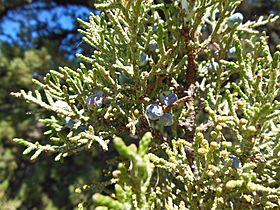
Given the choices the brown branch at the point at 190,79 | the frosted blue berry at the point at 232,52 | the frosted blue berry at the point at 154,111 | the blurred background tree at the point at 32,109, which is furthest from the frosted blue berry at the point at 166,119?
the blurred background tree at the point at 32,109

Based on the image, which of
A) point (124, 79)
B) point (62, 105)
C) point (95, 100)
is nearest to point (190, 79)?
point (124, 79)

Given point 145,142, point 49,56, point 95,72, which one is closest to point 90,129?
point 95,72

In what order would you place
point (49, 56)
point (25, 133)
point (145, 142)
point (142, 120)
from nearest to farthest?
point (145, 142) < point (142, 120) < point (49, 56) < point (25, 133)

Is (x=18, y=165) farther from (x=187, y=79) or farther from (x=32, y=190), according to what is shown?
(x=187, y=79)

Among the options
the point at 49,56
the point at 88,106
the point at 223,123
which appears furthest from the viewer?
the point at 49,56

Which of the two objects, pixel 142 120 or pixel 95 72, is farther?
pixel 142 120

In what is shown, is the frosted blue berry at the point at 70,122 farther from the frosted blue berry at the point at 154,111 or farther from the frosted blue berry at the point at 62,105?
the frosted blue berry at the point at 154,111

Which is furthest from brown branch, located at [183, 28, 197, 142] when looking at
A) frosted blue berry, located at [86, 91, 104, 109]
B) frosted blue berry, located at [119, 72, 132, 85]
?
frosted blue berry, located at [86, 91, 104, 109]
